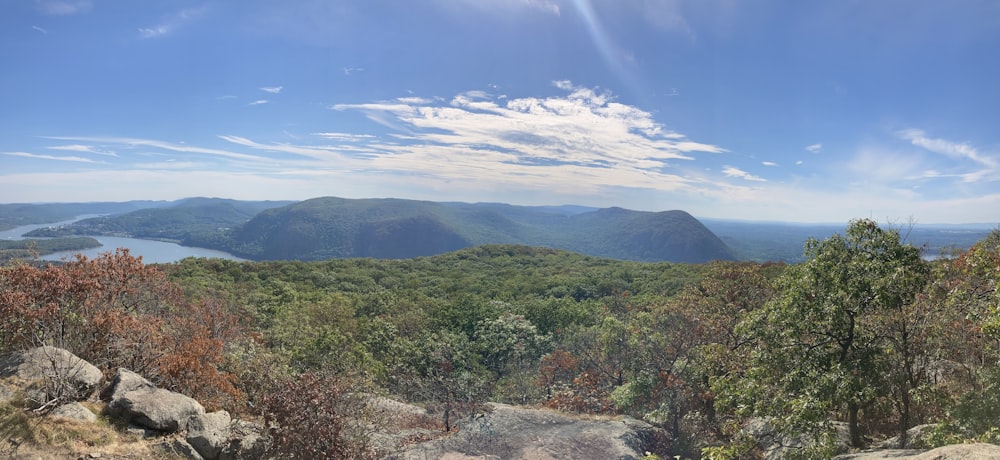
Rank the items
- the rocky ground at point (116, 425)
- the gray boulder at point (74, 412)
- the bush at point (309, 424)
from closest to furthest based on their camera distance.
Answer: the rocky ground at point (116, 425) → the gray boulder at point (74, 412) → the bush at point (309, 424)

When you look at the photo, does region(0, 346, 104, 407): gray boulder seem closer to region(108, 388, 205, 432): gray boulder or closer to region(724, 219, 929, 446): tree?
region(108, 388, 205, 432): gray boulder

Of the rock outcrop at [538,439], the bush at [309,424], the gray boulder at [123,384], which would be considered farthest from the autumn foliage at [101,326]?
the rock outcrop at [538,439]

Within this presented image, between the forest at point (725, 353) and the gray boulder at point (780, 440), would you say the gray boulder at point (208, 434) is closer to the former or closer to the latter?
the forest at point (725, 353)

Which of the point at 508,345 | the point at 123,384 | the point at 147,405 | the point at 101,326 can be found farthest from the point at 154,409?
the point at 508,345

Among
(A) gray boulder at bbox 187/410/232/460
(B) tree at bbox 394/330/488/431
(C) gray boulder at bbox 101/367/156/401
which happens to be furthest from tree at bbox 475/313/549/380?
(C) gray boulder at bbox 101/367/156/401

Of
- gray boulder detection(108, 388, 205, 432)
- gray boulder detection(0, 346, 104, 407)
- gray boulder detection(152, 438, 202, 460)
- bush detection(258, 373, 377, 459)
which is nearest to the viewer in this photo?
gray boulder detection(0, 346, 104, 407)

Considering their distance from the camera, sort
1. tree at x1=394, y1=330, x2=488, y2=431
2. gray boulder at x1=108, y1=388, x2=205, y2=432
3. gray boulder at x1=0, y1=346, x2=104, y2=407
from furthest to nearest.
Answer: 1. tree at x1=394, y1=330, x2=488, y2=431
2. gray boulder at x1=108, y1=388, x2=205, y2=432
3. gray boulder at x1=0, y1=346, x2=104, y2=407

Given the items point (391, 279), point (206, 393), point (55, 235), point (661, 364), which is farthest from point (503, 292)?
point (55, 235)
